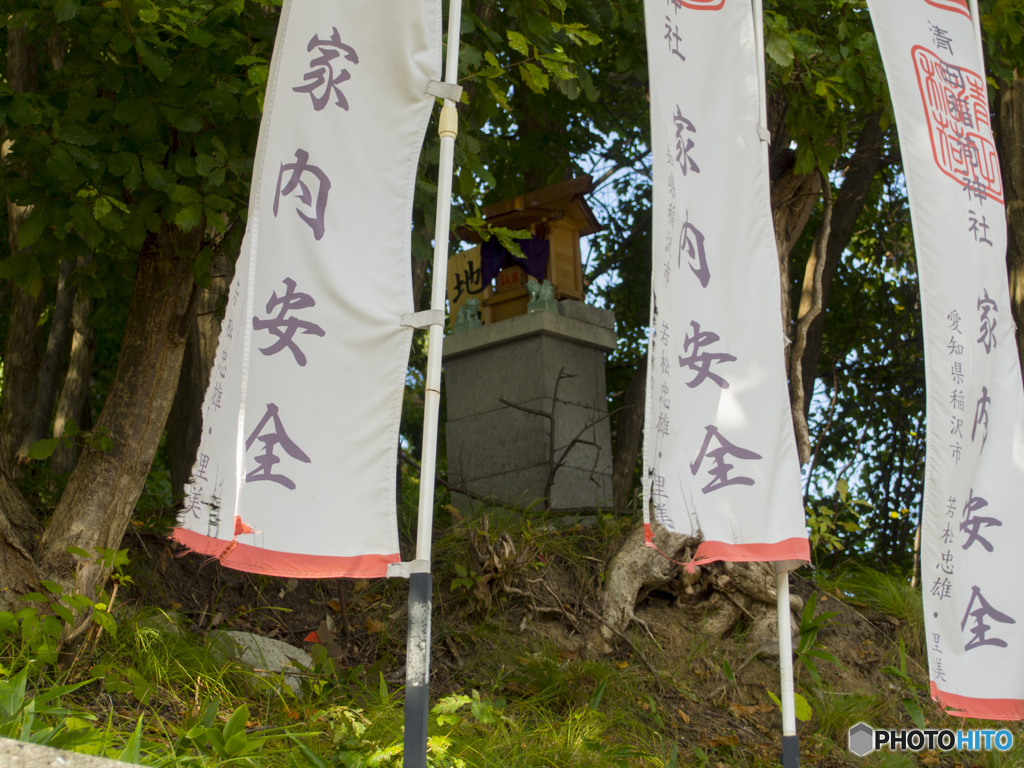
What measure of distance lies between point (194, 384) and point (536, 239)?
262 cm

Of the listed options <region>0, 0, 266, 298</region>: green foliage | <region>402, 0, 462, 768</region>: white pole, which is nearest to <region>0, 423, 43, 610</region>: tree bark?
<region>0, 0, 266, 298</region>: green foliage

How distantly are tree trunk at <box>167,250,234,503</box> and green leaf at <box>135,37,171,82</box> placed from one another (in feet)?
5.46

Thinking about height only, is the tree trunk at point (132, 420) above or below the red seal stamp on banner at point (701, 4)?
below

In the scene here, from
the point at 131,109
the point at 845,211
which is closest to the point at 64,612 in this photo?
the point at 131,109

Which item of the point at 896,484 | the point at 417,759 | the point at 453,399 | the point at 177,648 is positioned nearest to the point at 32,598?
the point at 177,648

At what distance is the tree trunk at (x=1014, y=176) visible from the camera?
22.4 ft

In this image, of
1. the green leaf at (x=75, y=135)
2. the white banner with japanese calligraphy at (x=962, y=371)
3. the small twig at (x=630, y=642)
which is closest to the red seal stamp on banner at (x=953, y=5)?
the white banner with japanese calligraphy at (x=962, y=371)

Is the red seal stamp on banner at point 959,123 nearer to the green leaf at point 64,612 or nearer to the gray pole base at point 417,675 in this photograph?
the gray pole base at point 417,675

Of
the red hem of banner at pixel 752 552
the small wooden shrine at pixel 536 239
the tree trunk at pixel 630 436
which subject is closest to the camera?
the red hem of banner at pixel 752 552

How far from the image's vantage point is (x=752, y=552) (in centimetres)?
344

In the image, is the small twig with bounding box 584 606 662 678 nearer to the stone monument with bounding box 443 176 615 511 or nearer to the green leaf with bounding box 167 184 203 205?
the stone monument with bounding box 443 176 615 511

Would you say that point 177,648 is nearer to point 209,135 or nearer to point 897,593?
point 209,135

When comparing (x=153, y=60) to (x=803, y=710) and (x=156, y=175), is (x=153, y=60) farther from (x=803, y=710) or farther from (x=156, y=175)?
(x=803, y=710)

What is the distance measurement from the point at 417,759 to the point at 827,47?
4956mm
